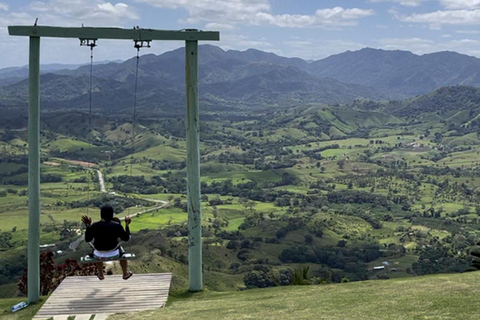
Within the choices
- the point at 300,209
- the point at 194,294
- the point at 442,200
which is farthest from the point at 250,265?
the point at 442,200

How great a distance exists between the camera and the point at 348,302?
12.3 meters

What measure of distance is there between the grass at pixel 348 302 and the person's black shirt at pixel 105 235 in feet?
7.23

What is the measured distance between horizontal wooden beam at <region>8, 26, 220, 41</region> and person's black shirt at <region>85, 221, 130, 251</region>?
17.3 ft

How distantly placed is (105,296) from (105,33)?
7.31 m

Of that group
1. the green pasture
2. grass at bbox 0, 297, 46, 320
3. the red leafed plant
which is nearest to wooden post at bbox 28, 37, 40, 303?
grass at bbox 0, 297, 46, 320

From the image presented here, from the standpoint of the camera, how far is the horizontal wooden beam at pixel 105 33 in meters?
15.2

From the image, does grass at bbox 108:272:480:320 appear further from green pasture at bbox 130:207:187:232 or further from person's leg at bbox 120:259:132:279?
green pasture at bbox 130:207:187:232

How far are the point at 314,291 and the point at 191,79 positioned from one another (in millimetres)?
6946

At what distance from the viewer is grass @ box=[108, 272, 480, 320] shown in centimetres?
1093

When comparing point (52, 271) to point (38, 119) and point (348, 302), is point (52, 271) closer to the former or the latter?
point (38, 119)

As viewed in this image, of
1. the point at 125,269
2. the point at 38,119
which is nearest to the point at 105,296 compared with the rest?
the point at 125,269

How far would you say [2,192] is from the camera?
181m

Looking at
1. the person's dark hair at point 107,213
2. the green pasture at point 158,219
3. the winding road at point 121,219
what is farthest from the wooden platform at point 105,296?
the green pasture at point 158,219

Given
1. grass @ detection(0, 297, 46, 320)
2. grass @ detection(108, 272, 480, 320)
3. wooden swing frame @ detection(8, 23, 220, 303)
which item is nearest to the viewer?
grass @ detection(108, 272, 480, 320)
